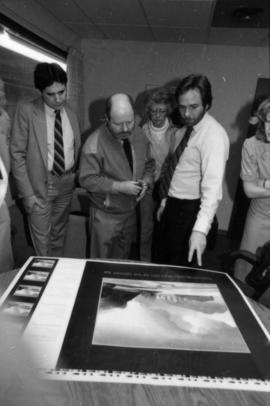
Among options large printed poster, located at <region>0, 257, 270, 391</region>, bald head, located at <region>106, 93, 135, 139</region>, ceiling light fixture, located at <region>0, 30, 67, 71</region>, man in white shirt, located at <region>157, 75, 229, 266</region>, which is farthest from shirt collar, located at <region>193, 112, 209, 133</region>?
ceiling light fixture, located at <region>0, 30, 67, 71</region>

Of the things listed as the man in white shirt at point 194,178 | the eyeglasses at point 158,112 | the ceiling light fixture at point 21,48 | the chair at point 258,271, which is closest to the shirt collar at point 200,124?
the man in white shirt at point 194,178

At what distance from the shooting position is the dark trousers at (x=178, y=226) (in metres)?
1.45

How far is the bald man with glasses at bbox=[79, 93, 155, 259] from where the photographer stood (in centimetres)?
141

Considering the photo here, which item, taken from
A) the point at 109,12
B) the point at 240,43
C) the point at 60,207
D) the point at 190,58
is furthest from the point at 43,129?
the point at 240,43

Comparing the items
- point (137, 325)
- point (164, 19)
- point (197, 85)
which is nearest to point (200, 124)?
point (197, 85)

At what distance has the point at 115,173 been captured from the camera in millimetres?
1513

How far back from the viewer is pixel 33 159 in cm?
171

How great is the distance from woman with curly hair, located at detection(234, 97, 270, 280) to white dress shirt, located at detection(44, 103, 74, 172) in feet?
3.29

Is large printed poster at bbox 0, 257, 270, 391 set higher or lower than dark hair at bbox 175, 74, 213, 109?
lower

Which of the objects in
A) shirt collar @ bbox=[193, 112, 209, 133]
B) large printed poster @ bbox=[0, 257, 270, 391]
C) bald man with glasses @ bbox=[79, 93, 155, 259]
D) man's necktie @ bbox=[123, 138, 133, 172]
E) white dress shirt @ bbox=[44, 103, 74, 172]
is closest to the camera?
large printed poster @ bbox=[0, 257, 270, 391]

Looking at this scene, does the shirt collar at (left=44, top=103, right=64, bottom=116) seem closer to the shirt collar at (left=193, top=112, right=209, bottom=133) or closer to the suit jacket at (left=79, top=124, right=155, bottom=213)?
the suit jacket at (left=79, top=124, right=155, bottom=213)

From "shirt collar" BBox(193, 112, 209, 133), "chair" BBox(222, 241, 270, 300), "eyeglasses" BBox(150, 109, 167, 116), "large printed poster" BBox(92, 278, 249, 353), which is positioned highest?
"eyeglasses" BBox(150, 109, 167, 116)

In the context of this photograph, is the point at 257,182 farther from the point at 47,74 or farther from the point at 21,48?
the point at 21,48

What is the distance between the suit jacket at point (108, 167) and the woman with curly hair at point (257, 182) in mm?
537
